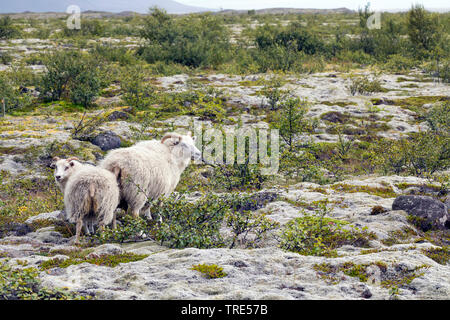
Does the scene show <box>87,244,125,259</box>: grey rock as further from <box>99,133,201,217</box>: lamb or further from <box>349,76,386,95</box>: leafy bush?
<box>349,76,386,95</box>: leafy bush

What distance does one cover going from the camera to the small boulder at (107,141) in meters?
16.3

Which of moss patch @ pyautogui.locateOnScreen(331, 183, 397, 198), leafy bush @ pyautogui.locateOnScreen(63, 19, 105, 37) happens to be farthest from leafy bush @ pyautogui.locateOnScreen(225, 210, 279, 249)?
leafy bush @ pyautogui.locateOnScreen(63, 19, 105, 37)

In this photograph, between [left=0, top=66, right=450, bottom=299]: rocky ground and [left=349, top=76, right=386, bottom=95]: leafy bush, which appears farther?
[left=349, top=76, right=386, bottom=95]: leafy bush

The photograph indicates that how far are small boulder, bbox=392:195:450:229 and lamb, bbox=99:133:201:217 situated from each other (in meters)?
5.33

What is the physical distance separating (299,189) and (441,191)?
389 centimetres

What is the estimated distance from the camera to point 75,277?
5.41 meters

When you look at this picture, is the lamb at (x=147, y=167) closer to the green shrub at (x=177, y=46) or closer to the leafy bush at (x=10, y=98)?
the leafy bush at (x=10, y=98)

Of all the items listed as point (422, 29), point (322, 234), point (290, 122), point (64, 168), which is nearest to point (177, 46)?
point (290, 122)

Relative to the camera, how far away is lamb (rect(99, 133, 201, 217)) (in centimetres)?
898

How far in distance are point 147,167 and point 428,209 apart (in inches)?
251

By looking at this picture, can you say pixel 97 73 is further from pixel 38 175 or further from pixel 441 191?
pixel 441 191

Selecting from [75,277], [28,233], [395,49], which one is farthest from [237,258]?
[395,49]

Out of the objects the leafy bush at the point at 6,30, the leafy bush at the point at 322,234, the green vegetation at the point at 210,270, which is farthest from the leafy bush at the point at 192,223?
the leafy bush at the point at 6,30

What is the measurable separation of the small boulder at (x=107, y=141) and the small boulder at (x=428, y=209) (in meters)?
11.3
